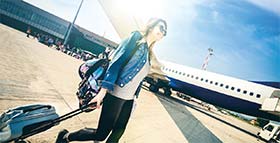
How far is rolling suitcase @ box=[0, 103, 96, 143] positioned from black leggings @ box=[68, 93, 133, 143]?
15cm

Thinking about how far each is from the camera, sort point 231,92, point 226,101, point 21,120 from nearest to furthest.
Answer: point 21,120 < point 231,92 < point 226,101

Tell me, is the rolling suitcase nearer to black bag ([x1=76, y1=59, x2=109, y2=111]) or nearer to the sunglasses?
black bag ([x1=76, y1=59, x2=109, y2=111])

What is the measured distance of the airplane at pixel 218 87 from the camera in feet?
44.3

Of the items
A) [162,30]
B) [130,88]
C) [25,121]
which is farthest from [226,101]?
[25,121]

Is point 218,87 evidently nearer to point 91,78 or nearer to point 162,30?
point 162,30

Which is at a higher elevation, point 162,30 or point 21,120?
point 162,30

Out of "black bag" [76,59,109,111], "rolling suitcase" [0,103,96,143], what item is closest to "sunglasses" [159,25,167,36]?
"black bag" [76,59,109,111]

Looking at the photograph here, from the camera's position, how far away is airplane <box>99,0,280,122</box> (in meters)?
13.5

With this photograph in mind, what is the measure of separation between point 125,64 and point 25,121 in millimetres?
998

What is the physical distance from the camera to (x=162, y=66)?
20844 millimetres

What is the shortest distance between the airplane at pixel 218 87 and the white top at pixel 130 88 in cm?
970

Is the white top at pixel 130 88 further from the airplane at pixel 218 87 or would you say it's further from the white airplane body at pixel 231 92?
the white airplane body at pixel 231 92

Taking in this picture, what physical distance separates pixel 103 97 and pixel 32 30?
166ft

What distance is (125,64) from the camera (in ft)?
7.47
